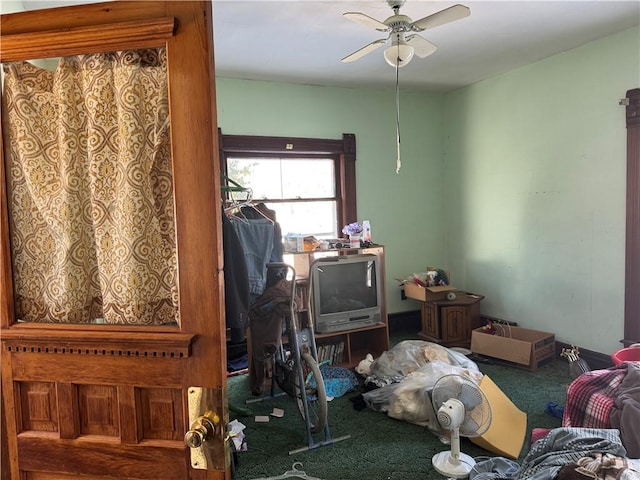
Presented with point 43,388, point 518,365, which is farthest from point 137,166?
point 518,365

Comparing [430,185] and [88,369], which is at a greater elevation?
[430,185]

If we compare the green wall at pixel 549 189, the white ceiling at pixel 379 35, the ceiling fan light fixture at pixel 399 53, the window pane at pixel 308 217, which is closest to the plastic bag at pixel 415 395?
the green wall at pixel 549 189

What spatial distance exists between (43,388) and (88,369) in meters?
0.15

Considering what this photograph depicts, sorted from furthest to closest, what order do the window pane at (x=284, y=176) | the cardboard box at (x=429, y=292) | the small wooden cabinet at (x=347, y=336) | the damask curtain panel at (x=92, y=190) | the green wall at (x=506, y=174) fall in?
1. the cardboard box at (x=429, y=292)
2. the window pane at (x=284, y=176)
3. the small wooden cabinet at (x=347, y=336)
4. the green wall at (x=506, y=174)
5. the damask curtain panel at (x=92, y=190)

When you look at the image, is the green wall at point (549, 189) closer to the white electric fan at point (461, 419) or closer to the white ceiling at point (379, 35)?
the white ceiling at point (379, 35)

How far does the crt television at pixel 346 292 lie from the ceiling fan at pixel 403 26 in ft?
5.39

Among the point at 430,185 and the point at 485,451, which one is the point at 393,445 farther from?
the point at 430,185

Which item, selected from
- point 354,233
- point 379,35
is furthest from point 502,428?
point 379,35

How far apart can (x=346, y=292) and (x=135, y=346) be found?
2754 millimetres

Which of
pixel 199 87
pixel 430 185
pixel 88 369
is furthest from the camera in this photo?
pixel 430 185

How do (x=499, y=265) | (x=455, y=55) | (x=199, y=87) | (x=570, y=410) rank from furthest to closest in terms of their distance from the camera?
(x=499, y=265) → (x=455, y=55) → (x=570, y=410) → (x=199, y=87)

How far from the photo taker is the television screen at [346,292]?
141 inches

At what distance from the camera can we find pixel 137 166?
42.4 inches

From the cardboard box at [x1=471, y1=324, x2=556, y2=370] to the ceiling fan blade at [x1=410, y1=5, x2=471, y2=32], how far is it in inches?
101
